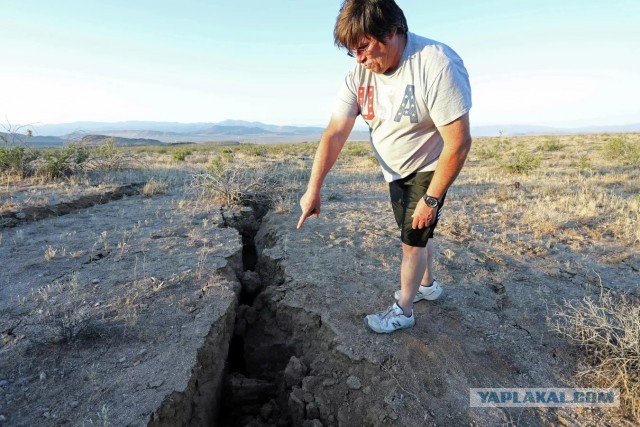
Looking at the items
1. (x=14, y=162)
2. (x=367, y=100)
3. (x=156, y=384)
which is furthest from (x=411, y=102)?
(x=14, y=162)

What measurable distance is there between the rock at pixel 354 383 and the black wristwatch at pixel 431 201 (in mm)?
1058

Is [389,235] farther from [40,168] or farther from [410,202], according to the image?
[40,168]

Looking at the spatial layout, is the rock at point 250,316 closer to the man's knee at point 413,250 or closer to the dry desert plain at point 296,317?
the dry desert plain at point 296,317

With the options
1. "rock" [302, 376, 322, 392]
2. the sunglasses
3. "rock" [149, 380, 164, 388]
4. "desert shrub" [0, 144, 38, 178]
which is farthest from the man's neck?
"desert shrub" [0, 144, 38, 178]

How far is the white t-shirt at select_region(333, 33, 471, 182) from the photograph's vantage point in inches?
66.7

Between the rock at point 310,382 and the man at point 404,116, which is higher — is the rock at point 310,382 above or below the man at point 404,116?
below

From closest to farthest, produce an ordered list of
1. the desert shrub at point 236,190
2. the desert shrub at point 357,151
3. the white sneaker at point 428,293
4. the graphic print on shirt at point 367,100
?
the graphic print on shirt at point 367,100 < the white sneaker at point 428,293 < the desert shrub at point 236,190 < the desert shrub at point 357,151

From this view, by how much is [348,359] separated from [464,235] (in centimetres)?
244

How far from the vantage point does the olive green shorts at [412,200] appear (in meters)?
2.12

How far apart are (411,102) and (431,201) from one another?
18.8 inches

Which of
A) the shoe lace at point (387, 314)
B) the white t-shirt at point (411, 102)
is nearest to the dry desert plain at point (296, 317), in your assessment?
the shoe lace at point (387, 314)

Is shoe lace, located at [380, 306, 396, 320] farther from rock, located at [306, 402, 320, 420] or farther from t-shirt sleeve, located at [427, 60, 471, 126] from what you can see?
t-shirt sleeve, located at [427, 60, 471, 126]

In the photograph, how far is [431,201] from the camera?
1938 mm

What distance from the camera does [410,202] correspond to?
2.19 meters
